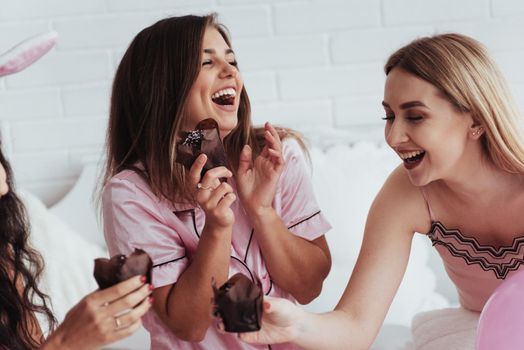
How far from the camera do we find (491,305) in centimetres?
139

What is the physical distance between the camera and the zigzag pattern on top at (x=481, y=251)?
1664 mm

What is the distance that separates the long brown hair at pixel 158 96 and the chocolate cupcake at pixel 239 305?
0.47 m

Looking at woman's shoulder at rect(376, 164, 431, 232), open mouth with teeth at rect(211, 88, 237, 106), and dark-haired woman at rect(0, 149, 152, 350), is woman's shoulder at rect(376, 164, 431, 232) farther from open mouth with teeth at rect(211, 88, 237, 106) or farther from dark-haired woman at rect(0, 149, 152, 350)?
dark-haired woman at rect(0, 149, 152, 350)

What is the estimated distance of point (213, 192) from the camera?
1.48 meters

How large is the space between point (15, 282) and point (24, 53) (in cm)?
56

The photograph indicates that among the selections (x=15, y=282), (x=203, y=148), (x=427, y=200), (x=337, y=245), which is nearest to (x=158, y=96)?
(x=203, y=148)

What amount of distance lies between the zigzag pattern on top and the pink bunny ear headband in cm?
85

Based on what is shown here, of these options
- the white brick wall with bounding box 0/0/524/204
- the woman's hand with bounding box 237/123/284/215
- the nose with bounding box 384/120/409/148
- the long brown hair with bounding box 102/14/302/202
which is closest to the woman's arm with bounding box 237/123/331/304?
the woman's hand with bounding box 237/123/284/215

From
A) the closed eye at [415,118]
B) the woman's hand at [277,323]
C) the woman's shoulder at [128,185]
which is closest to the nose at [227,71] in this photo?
the woman's shoulder at [128,185]

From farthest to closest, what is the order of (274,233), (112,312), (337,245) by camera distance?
(337,245) → (274,233) → (112,312)

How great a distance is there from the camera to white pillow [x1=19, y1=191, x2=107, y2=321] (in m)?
2.37

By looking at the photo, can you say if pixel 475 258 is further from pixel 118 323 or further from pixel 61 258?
pixel 61 258

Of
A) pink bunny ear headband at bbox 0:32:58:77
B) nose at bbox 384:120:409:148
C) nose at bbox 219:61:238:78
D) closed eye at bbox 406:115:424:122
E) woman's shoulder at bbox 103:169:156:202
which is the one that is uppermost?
pink bunny ear headband at bbox 0:32:58:77

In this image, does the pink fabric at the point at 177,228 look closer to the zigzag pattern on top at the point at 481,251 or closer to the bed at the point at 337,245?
the zigzag pattern on top at the point at 481,251
